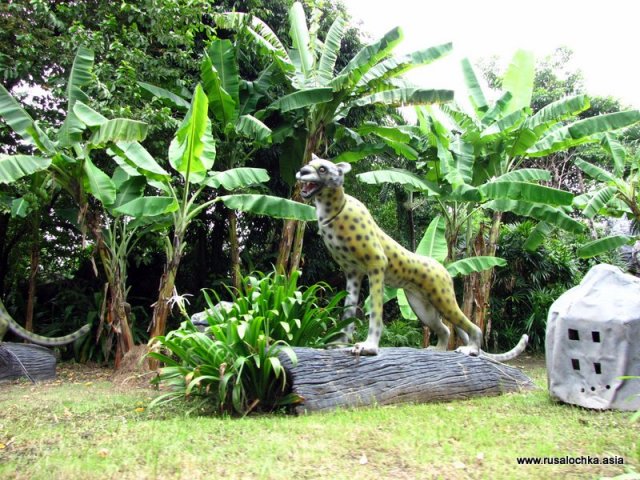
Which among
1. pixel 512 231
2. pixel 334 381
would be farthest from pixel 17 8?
pixel 512 231

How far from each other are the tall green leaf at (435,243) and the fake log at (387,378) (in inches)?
144

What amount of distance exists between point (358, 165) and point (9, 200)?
8.68 metres

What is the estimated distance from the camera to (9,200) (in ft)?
29.0

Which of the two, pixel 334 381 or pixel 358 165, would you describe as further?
pixel 358 165

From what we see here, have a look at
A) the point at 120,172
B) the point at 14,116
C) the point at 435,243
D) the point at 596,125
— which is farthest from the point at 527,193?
the point at 14,116

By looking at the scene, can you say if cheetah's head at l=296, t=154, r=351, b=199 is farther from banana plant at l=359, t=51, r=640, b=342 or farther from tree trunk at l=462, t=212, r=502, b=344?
tree trunk at l=462, t=212, r=502, b=344

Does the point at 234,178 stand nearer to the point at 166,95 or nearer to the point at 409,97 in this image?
the point at 166,95

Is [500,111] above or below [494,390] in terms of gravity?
above

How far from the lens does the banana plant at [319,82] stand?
10.2 metres

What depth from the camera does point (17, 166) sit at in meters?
7.18

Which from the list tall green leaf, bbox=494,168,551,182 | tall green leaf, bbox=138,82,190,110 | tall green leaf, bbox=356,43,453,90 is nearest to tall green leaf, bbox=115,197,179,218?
tall green leaf, bbox=138,82,190,110

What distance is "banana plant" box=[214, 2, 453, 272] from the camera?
1023 centimetres

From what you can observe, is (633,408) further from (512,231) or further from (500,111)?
(512,231)

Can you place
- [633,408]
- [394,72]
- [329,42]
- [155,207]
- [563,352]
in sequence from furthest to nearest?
[329,42]
[394,72]
[155,207]
[563,352]
[633,408]
